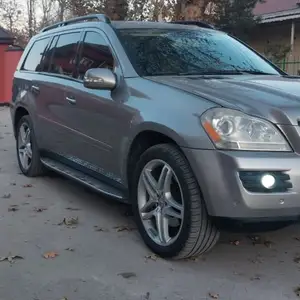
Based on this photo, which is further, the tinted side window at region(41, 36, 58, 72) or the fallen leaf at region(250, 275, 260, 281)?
the tinted side window at region(41, 36, 58, 72)

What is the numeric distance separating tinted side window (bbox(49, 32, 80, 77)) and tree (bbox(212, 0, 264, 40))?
52.3 ft

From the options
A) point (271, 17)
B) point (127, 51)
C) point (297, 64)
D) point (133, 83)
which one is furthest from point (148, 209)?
point (271, 17)

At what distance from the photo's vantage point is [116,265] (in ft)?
13.1

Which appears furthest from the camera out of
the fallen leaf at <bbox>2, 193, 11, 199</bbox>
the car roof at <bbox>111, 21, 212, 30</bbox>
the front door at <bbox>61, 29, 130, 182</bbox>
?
the fallen leaf at <bbox>2, 193, 11, 199</bbox>

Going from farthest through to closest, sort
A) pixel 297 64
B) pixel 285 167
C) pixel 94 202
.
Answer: pixel 297 64
pixel 94 202
pixel 285 167

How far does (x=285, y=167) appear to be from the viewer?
3.48 m

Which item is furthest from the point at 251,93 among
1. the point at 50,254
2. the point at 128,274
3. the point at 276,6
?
the point at 276,6

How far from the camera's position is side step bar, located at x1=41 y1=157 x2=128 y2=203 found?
15.2 feet

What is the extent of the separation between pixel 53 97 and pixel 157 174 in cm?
203

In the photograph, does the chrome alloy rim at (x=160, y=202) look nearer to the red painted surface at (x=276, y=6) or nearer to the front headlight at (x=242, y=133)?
the front headlight at (x=242, y=133)

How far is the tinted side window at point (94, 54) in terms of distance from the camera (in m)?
4.91

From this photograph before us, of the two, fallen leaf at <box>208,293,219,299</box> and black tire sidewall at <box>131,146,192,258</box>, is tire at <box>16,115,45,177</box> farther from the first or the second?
fallen leaf at <box>208,293,219,299</box>

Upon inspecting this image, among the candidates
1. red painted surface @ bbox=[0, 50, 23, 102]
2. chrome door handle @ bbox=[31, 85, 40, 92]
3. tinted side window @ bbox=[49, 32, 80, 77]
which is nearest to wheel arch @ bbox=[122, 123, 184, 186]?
tinted side window @ bbox=[49, 32, 80, 77]

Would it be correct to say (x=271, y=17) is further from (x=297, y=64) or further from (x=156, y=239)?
(x=156, y=239)
